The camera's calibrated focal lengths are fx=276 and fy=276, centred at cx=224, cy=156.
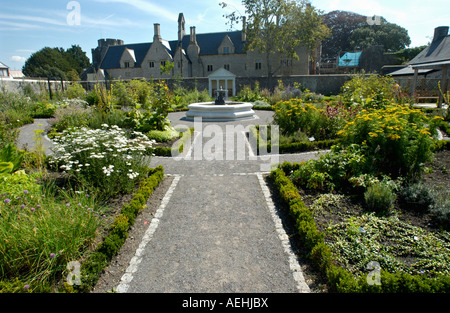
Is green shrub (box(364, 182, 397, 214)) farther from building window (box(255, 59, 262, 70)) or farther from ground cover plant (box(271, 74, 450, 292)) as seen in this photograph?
building window (box(255, 59, 262, 70))

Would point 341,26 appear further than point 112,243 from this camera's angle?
Yes

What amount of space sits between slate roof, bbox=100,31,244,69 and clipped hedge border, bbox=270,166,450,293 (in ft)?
116

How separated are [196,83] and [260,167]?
72.1 ft

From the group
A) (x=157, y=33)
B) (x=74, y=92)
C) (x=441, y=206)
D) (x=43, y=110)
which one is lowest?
(x=441, y=206)

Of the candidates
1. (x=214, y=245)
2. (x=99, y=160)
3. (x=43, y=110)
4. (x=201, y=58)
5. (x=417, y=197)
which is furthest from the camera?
(x=201, y=58)

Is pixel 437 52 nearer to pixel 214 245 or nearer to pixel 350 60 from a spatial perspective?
pixel 214 245

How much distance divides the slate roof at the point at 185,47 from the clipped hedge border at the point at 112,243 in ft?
114

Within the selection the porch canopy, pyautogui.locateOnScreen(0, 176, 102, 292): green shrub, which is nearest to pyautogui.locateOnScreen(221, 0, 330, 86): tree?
the porch canopy

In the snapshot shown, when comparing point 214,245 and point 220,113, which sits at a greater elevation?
point 220,113

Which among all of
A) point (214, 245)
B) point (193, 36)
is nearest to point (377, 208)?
point (214, 245)

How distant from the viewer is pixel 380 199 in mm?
4500

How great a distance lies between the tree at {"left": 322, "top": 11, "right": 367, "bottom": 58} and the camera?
5800cm

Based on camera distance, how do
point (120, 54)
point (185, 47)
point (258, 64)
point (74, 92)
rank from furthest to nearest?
point (120, 54), point (185, 47), point (258, 64), point (74, 92)

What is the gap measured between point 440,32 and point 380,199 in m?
28.3
